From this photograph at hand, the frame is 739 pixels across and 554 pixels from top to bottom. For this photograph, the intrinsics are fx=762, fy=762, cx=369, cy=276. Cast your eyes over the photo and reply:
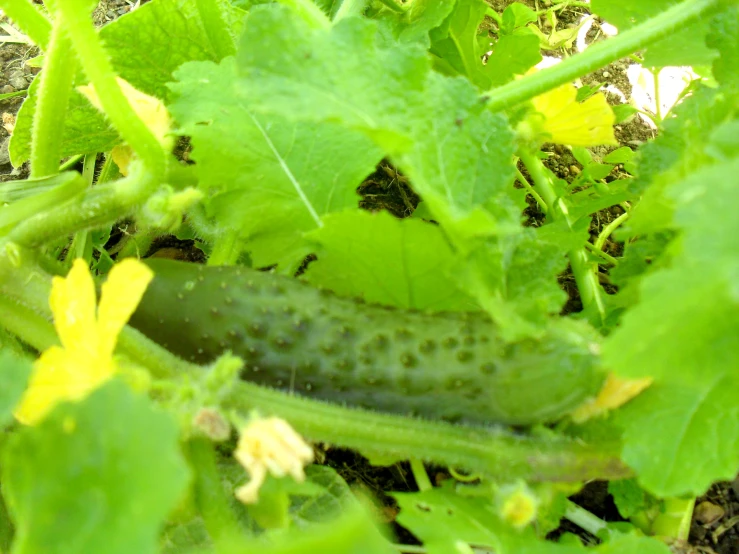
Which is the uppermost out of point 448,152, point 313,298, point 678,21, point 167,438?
point 678,21

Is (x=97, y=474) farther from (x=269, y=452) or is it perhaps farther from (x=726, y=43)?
(x=726, y=43)

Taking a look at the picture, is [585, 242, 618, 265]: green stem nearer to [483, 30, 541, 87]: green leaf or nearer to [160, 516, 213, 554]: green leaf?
[483, 30, 541, 87]: green leaf

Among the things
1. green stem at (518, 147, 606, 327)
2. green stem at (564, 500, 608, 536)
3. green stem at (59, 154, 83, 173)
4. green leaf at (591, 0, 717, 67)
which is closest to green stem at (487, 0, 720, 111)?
green stem at (518, 147, 606, 327)

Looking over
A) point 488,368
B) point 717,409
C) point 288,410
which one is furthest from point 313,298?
point 717,409

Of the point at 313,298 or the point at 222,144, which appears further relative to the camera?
the point at 222,144

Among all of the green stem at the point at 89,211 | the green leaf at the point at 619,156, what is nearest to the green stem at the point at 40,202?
the green stem at the point at 89,211


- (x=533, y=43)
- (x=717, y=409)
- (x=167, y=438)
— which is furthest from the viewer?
(x=533, y=43)

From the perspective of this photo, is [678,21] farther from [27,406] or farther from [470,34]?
[27,406]
